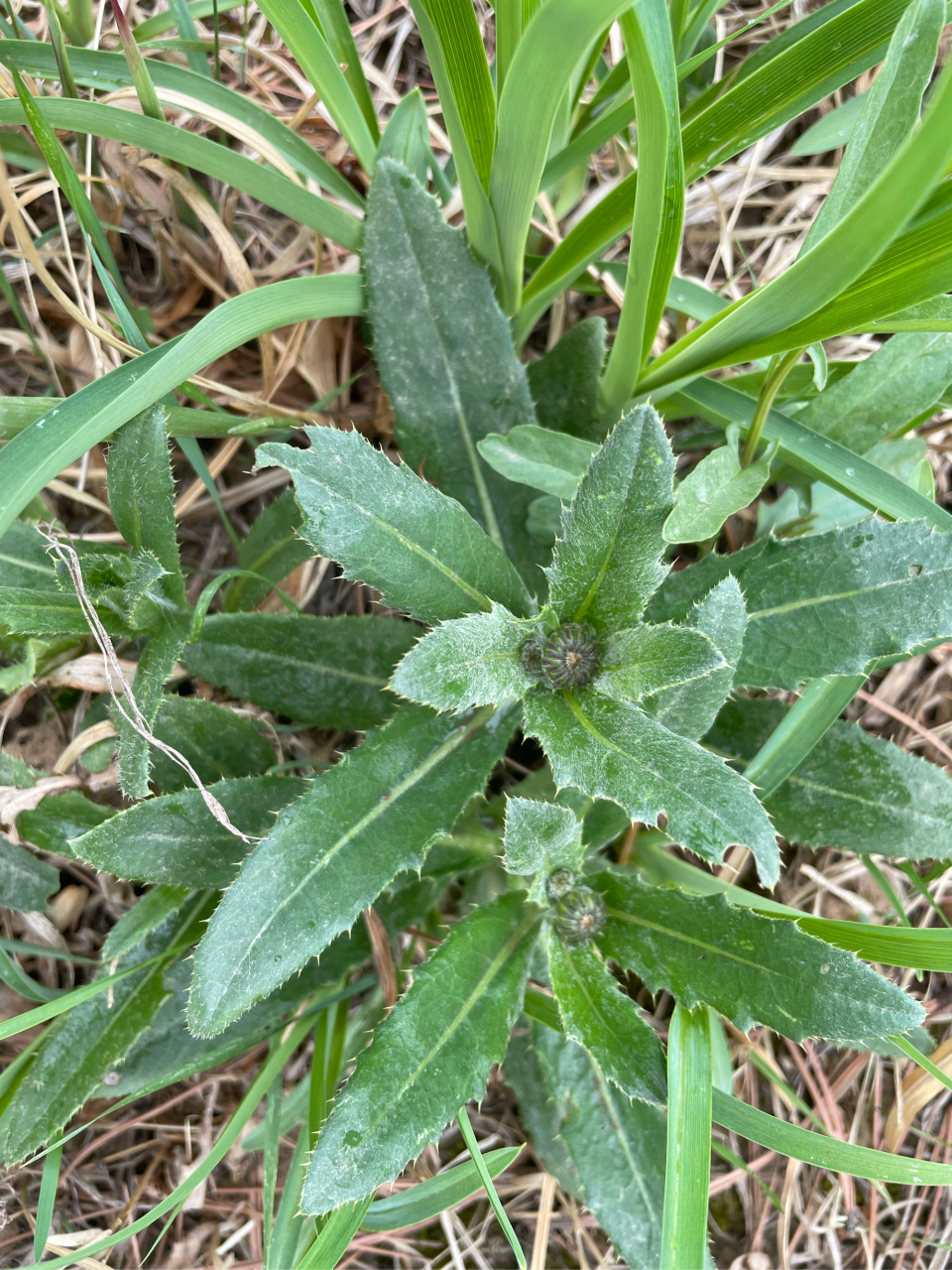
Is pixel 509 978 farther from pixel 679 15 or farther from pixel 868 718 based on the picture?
pixel 679 15

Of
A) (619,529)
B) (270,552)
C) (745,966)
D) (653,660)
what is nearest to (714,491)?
(619,529)

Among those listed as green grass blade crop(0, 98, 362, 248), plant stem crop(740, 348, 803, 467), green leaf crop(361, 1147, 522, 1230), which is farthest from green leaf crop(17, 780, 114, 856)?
plant stem crop(740, 348, 803, 467)

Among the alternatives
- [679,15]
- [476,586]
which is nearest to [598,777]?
Answer: [476,586]

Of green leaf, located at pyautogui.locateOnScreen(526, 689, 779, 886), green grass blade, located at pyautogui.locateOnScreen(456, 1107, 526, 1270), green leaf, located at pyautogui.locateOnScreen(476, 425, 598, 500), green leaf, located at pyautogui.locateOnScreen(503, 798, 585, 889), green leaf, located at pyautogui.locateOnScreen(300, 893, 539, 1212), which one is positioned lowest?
green grass blade, located at pyautogui.locateOnScreen(456, 1107, 526, 1270)

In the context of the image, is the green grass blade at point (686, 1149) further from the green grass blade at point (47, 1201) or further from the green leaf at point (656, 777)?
the green grass blade at point (47, 1201)

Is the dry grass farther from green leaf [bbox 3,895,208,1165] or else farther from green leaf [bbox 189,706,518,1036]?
green leaf [bbox 189,706,518,1036]

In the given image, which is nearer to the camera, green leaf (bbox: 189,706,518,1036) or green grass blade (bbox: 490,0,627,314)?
green grass blade (bbox: 490,0,627,314)

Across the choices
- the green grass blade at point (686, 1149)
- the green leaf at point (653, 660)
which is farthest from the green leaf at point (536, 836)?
the green grass blade at point (686, 1149)

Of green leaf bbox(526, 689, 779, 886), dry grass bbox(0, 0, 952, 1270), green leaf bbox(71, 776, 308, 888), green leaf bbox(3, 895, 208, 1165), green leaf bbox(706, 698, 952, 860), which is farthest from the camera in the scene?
dry grass bbox(0, 0, 952, 1270)
